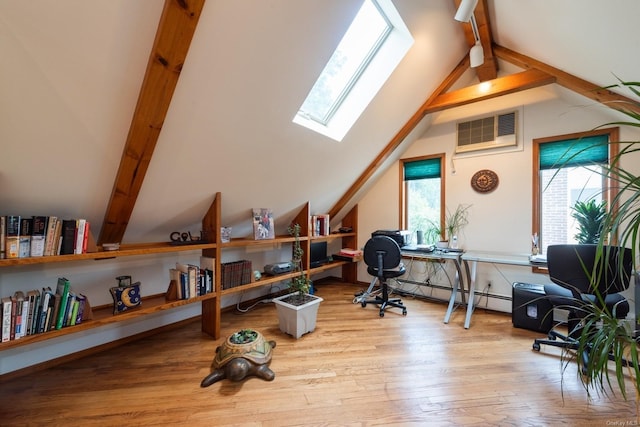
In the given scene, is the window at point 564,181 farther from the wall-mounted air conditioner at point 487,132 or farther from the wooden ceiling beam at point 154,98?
the wooden ceiling beam at point 154,98

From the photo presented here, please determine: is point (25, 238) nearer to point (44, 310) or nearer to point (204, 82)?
point (44, 310)

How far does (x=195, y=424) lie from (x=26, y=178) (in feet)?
5.80

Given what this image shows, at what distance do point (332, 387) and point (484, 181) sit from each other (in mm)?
2922

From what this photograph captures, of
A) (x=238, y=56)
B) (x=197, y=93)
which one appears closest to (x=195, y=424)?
(x=197, y=93)

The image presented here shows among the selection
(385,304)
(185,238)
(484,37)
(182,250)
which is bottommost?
(385,304)

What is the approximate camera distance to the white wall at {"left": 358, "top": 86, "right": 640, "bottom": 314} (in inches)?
109

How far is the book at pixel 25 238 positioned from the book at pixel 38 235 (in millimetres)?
17

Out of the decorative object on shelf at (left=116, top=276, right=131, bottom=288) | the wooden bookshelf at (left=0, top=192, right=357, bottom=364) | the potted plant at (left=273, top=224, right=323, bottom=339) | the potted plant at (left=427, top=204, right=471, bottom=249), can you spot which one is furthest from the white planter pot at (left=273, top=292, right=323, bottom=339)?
the potted plant at (left=427, top=204, right=471, bottom=249)

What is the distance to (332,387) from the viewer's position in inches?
70.2

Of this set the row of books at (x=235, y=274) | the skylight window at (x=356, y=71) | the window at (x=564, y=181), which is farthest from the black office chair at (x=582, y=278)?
the row of books at (x=235, y=274)

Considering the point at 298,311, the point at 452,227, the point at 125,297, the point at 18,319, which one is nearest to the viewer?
the point at 18,319

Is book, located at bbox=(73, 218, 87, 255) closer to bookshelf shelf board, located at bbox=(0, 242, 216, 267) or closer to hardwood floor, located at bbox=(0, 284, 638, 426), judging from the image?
bookshelf shelf board, located at bbox=(0, 242, 216, 267)

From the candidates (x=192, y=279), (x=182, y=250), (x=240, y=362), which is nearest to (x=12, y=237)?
(x=182, y=250)

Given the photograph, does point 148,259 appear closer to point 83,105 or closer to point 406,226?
point 83,105
